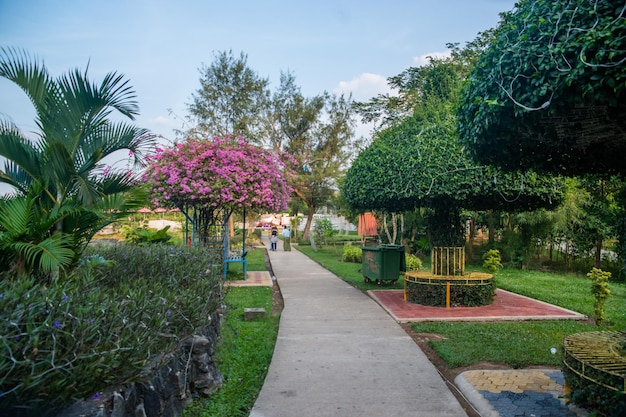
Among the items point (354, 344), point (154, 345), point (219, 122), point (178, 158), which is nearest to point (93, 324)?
point (154, 345)

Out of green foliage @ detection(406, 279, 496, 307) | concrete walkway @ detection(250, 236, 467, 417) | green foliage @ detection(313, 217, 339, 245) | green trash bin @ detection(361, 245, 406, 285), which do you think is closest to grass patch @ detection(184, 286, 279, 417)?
concrete walkway @ detection(250, 236, 467, 417)

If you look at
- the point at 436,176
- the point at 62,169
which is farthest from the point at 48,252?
the point at 436,176

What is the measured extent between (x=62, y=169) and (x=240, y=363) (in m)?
2.88

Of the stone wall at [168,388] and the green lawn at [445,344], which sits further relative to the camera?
the green lawn at [445,344]

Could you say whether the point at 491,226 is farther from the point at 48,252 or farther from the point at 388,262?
the point at 48,252

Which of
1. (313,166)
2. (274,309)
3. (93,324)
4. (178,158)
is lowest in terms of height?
(274,309)

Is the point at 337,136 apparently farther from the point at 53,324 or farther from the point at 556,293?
the point at 53,324

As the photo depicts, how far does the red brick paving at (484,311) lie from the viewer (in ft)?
26.7

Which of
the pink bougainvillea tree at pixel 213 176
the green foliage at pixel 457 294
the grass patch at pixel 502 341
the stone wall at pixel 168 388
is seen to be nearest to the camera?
the stone wall at pixel 168 388

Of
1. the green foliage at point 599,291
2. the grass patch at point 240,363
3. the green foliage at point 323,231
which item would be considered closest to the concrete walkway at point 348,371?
the grass patch at point 240,363

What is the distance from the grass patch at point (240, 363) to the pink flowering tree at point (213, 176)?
335 cm

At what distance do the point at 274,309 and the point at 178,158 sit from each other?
183 inches

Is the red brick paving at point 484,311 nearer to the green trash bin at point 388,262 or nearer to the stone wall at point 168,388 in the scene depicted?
the green trash bin at point 388,262

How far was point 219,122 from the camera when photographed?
28.0 m
